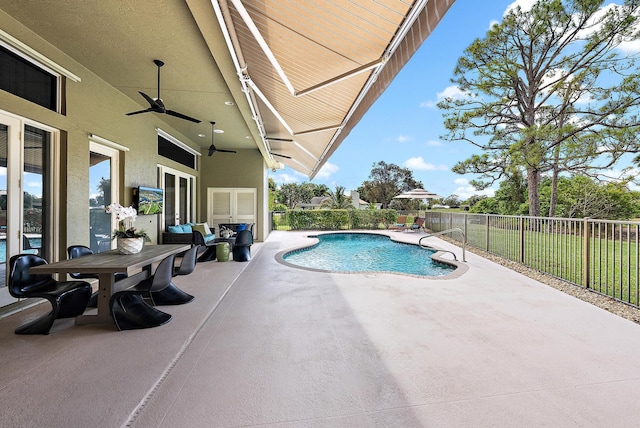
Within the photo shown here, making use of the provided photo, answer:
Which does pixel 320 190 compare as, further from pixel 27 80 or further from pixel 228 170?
pixel 27 80

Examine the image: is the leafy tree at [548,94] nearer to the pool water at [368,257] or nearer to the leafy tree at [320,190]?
the pool water at [368,257]

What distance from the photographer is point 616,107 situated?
11.1 m

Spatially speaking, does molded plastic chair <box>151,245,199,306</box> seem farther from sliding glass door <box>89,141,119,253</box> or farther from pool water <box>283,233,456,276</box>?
pool water <box>283,233,456,276</box>

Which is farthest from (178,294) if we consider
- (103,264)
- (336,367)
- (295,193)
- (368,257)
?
(295,193)

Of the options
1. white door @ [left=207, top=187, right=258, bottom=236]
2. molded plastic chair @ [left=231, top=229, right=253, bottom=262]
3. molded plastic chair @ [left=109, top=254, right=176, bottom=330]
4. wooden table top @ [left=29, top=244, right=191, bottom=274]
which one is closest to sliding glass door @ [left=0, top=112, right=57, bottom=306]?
wooden table top @ [left=29, top=244, right=191, bottom=274]

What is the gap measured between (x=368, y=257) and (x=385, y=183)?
40781 mm

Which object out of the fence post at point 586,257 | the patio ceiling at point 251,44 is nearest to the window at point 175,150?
the patio ceiling at point 251,44

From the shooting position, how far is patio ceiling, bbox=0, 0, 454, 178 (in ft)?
9.60

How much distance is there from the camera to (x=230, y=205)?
11680mm

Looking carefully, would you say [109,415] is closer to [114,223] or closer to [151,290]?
[151,290]

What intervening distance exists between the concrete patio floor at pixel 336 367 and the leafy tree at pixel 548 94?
10809mm

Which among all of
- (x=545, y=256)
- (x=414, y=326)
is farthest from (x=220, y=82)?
(x=545, y=256)

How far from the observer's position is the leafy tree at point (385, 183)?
4703 cm

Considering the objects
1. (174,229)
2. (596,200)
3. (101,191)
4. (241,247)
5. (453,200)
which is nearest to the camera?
(101,191)
